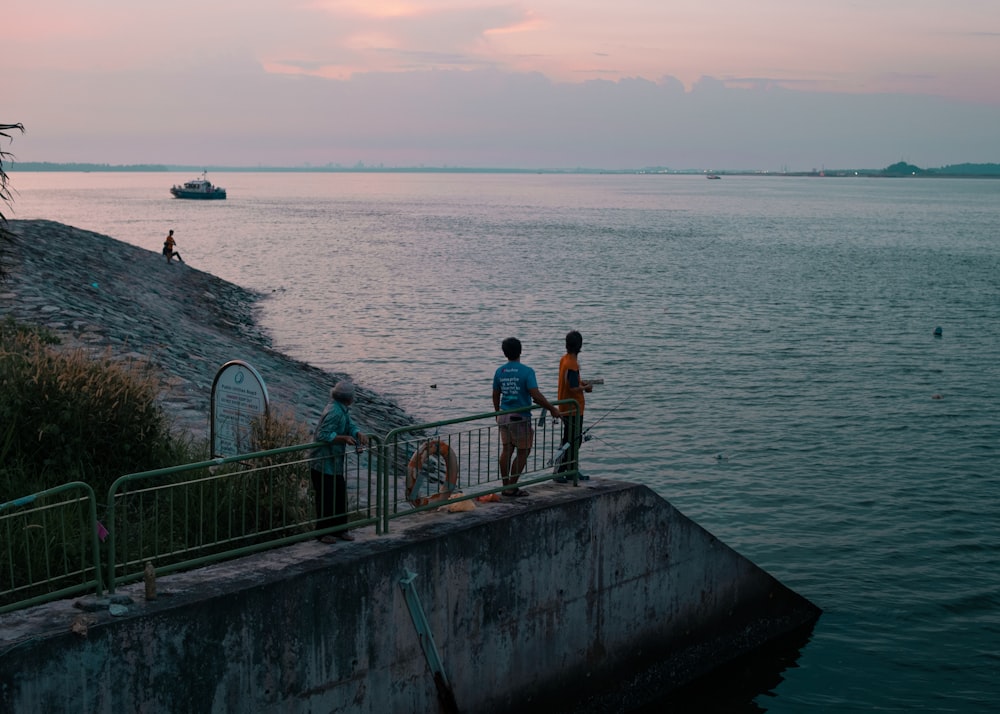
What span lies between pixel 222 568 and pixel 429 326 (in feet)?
97.6

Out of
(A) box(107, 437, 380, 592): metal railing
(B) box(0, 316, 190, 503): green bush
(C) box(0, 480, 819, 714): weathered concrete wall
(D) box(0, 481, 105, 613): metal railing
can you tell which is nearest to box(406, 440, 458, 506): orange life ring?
(C) box(0, 480, 819, 714): weathered concrete wall

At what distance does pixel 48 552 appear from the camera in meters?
7.62

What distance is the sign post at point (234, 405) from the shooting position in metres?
9.54

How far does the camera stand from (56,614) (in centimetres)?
701

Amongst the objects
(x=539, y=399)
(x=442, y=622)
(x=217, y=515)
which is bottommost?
(x=442, y=622)

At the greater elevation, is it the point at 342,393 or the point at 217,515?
the point at 342,393

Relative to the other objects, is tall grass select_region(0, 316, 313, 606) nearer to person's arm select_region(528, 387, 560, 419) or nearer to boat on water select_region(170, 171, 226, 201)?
person's arm select_region(528, 387, 560, 419)

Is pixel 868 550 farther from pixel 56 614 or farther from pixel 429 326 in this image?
pixel 429 326

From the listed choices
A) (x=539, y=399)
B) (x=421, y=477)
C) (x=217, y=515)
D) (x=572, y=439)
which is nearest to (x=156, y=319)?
(x=572, y=439)

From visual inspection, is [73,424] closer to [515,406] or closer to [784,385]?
[515,406]

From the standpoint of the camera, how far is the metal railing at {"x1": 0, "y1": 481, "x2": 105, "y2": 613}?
7.23m

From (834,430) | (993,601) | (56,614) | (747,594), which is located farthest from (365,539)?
(834,430)

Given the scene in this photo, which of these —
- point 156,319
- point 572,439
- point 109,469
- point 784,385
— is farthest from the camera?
point 156,319

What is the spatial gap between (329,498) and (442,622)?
58.3 inches
